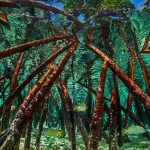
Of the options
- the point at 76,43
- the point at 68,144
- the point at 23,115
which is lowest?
the point at 68,144

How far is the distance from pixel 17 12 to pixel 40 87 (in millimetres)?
3823

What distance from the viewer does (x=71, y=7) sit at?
7.12 metres

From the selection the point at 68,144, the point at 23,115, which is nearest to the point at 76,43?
the point at 23,115

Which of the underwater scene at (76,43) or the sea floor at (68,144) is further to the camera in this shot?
the sea floor at (68,144)

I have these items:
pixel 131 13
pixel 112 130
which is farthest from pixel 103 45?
pixel 112 130

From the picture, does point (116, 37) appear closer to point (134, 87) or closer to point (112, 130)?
point (112, 130)

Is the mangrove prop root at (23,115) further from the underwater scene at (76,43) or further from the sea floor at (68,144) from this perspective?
the sea floor at (68,144)

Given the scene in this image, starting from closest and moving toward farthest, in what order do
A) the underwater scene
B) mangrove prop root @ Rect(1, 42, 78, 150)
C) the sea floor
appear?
mangrove prop root @ Rect(1, 42, 78, 150) < the underwater scene < the sea floor

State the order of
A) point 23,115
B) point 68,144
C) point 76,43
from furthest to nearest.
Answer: point 68,144 < point 76,43 < point 23,115

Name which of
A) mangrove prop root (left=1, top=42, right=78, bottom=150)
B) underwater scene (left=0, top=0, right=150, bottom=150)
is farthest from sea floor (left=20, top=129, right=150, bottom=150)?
mangrove prop root (left=1, top=42, right=78, bottom=150)

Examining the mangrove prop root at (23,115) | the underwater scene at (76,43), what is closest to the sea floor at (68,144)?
the underwater scene at (76,43)

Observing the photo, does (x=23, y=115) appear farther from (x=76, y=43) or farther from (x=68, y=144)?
(x=68, y=144)

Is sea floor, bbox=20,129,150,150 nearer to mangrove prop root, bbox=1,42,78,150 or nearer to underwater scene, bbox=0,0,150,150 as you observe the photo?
underwater scene, bbox=0,0,150,150

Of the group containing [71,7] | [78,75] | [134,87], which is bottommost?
[134,87]
